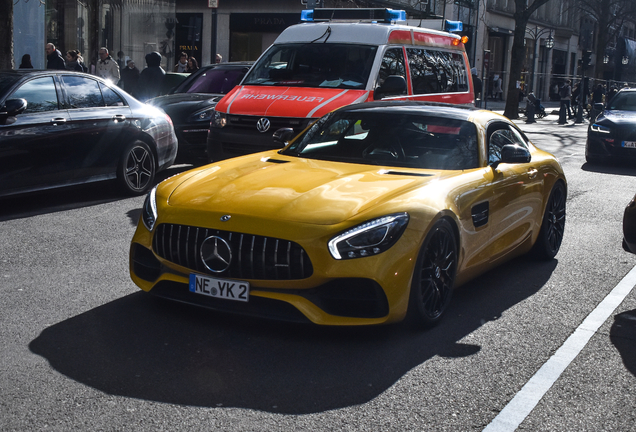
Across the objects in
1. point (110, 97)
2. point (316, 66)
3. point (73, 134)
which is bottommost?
point (73, 134)

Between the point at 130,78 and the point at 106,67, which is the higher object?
the point at 106,67

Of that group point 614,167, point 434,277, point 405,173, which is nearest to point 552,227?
point 405,173

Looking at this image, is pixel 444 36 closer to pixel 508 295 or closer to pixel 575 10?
pixel 508 295

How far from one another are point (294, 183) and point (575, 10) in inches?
2349

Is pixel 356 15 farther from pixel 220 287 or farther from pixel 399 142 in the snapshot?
pixel 220 287

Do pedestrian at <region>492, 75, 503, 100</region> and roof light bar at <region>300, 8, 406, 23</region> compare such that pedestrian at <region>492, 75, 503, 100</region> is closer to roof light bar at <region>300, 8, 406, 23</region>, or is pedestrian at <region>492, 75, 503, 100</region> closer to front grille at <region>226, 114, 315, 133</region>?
roof light bar at <region>300, 8, 406, 23</region>

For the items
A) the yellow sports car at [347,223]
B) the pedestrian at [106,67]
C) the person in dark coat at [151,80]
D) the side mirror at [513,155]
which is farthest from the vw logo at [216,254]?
the pedestrian at [106,67]

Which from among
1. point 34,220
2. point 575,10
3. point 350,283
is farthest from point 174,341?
point 575,10

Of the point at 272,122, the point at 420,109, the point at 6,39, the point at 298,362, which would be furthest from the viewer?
the point at 6,39

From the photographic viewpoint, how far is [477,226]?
17.7 ft

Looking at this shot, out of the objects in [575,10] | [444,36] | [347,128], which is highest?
[575,10]

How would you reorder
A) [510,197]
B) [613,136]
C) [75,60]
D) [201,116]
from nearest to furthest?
[510,197] < [201,116] < [613,136] < [75,60]

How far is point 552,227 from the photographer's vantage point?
700 centimetres

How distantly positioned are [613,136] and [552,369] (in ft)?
40.8
